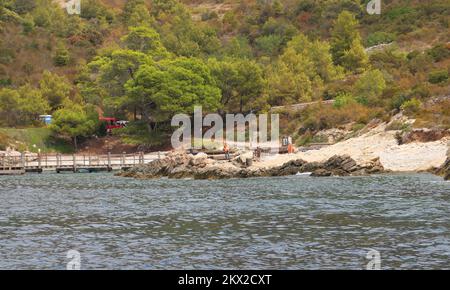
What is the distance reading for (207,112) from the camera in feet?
288

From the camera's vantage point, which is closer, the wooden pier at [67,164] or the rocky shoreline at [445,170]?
the rocky shoreline at [445,170]

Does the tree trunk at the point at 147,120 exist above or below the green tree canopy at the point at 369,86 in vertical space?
below

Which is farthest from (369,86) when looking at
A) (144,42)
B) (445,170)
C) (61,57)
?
(61,57)

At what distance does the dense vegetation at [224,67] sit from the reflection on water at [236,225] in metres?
20.4

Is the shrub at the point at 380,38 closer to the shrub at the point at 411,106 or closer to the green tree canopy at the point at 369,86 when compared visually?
the green tree canopy at the point at 369,86

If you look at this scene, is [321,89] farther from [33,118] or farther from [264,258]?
[264,258]

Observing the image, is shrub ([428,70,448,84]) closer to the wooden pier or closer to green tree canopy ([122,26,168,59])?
the wooden pier

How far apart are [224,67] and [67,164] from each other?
893 inches

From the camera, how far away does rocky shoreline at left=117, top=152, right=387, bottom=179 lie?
55500mm

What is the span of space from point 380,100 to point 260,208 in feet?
134

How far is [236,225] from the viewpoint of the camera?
32.2m

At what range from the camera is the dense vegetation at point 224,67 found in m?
80.6

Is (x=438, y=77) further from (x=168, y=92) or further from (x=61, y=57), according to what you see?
(x=61, y=57)

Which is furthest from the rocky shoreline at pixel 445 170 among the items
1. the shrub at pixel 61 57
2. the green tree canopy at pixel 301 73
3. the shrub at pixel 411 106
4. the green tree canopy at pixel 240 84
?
the shrub at pixel 61 57
